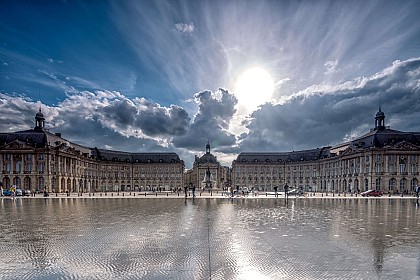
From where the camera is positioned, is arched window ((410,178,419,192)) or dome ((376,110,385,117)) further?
dome ((376,110,385,117))

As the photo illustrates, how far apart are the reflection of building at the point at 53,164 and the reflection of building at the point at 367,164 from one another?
74.0 m

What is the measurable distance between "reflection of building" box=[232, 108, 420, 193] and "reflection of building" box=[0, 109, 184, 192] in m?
74.0

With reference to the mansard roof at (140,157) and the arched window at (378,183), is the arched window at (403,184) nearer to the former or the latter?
the arched window at (378,183)

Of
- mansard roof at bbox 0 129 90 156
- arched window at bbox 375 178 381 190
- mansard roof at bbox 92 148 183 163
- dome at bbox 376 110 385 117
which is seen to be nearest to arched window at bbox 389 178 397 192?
arched window at bbox 375 178 381 190

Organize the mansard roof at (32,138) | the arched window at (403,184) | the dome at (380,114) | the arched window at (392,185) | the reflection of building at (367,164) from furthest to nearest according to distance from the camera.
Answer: the dome at (380,114), the mansard roof at (32,138), the reflection of building at (367,164), the arched window at (403,184), the arched window at (392,185)

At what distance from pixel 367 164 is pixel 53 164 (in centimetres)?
9384

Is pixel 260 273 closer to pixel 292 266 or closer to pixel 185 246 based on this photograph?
pixel 292 266

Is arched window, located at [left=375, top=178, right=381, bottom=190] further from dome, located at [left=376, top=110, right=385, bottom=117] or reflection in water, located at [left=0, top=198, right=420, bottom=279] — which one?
reflection in water, located at [left=0, top=198, right=420, bottom=279]

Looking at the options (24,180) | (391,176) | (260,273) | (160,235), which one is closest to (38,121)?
(24,180)

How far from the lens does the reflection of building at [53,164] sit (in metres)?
83.9

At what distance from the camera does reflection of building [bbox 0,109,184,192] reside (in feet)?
275

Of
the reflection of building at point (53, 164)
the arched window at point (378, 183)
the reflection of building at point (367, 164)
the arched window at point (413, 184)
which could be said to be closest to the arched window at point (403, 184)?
the reflection of building at point (367, 164)

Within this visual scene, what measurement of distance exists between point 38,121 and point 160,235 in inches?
3749

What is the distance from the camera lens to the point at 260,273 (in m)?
9.15
